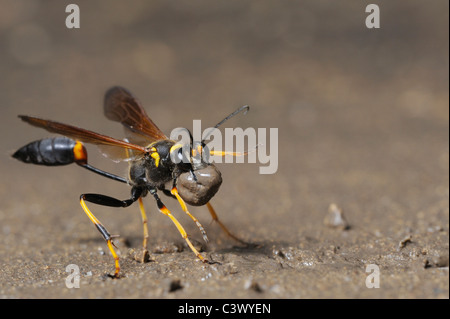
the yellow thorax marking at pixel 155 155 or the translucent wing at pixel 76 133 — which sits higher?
the translucent wing at pixel 76 133

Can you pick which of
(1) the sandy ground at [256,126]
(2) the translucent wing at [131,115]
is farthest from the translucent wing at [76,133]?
(1) the sandy ground at [256,126]

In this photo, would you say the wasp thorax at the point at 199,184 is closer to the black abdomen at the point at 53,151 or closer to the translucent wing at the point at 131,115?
the translucent wing at the point at 131,115

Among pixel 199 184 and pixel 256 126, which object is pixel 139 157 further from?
pixel 256 126

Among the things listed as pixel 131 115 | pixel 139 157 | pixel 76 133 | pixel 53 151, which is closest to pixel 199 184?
pixel 139 157
